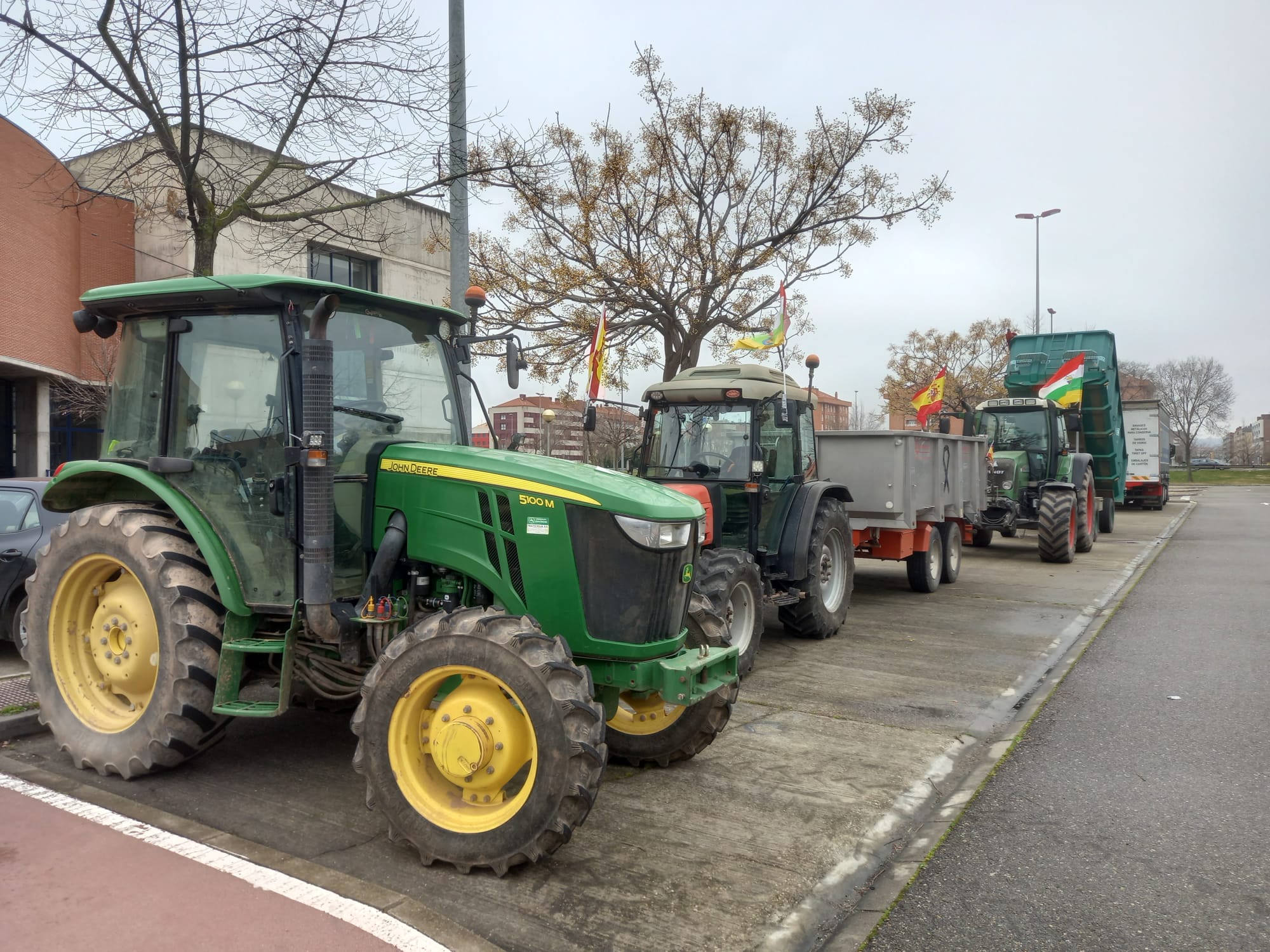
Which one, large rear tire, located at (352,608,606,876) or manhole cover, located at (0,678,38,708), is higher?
large rear tire, located at (352,608,606,876)

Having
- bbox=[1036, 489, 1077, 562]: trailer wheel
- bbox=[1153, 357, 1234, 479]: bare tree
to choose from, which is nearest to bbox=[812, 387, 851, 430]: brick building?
bbox=[1153, 357, 1234, 479]: bare tree

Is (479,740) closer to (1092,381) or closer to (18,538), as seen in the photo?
(18,538)

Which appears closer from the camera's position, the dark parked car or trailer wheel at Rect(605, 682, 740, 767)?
trailer wheel at Rect(605, 682, 740, 767)

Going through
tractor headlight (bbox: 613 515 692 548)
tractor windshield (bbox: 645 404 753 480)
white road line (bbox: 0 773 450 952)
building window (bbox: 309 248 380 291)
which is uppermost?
building window (bbox: 309 248 380 291)

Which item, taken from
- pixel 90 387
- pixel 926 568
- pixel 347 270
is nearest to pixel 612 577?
pixel 926 568

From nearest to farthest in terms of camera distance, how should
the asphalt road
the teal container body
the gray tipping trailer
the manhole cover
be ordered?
1. the asphalt road
2. the manhole cover
3. the gray tipping trailer
4. the teal container body

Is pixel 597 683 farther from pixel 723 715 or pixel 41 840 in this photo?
pixel 41 840

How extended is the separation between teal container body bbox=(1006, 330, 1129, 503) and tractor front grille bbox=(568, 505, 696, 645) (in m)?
18.1

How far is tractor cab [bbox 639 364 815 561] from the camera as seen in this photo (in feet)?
28.2

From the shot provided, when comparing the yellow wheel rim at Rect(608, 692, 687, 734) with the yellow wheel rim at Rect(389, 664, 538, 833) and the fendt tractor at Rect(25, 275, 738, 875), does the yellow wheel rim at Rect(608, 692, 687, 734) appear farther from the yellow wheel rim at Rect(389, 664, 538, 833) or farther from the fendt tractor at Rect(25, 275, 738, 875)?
the yellow wheel rim at Rect(389, 664, 538, 833)

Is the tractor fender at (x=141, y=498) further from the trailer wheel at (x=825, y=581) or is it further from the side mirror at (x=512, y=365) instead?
the trailer wheel at (x=825, y=581)

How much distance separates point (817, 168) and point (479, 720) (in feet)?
45.4

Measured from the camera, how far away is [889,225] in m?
16.3

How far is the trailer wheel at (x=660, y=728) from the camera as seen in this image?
517cm
